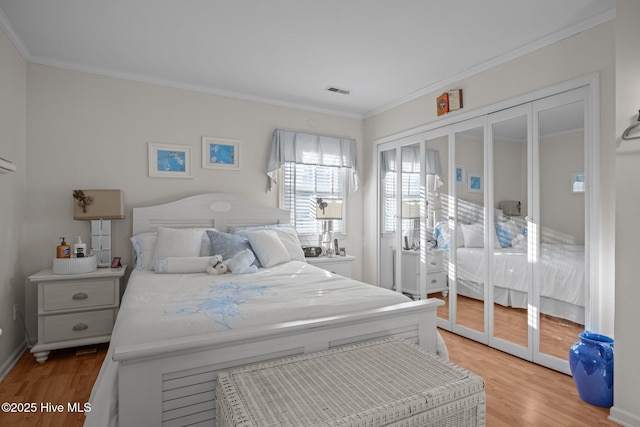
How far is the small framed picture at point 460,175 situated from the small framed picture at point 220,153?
7.69ft

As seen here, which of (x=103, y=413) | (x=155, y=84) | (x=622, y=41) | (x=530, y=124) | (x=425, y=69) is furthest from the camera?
(x=155, y=84)

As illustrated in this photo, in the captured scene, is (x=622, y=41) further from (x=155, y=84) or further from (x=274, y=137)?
(x=155, y=84)

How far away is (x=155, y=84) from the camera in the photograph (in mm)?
3553

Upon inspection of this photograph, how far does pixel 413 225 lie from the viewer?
4.04 metres

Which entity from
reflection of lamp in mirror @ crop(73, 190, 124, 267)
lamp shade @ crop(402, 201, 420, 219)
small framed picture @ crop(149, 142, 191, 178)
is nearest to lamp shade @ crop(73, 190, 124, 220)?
reflection of lamp in mirror @ crop(73, 190, 124, 267)

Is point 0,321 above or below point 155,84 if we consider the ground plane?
below

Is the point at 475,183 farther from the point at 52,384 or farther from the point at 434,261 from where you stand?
the point at 52,384

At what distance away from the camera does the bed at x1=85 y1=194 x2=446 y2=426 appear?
4.54ft

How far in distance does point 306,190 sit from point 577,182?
2749 millimetres

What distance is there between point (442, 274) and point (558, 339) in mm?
1177

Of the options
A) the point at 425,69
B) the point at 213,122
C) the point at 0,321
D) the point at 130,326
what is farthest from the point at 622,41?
the point at 0,321

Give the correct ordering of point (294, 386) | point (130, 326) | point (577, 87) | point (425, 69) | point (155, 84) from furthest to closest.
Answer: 1. point (155, 84)
2. point (425, 69)
3. point (577, 87)
4. point (130, 326)
5. point (294, 386)

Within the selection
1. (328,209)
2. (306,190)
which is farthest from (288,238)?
(306,190)

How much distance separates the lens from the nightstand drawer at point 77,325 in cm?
278
